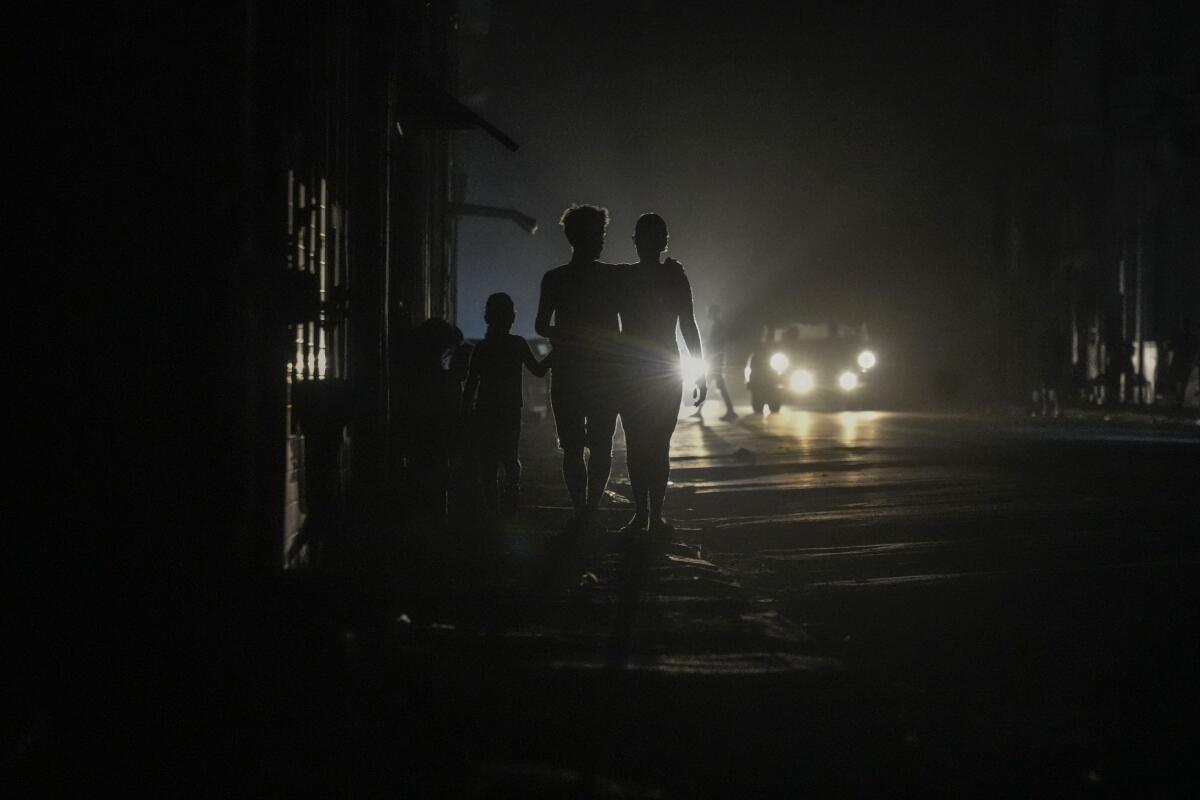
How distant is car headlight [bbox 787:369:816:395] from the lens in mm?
28680

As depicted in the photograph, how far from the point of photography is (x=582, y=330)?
5.97 metres

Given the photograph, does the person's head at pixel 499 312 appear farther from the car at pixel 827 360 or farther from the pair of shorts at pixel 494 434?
the car at pixel 827 360

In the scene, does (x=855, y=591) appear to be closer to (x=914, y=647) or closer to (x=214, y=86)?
(x=914, y=647)

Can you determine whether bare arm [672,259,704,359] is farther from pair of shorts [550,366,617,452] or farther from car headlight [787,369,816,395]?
car headlight [787,369,816,395]

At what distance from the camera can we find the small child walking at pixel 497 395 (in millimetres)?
6902

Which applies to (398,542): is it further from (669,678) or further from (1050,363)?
(1050,363)

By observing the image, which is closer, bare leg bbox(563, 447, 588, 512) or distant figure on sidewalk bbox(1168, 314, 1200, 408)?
bare leg bbox(563, 447, 588, 512)

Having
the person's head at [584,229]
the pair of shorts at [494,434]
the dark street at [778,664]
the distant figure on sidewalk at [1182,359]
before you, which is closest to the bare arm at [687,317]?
the person's head at [584,229]

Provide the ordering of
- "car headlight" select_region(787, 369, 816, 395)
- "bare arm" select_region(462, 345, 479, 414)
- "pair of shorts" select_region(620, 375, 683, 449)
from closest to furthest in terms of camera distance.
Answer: "pair of shorts" select_region(620, 375, 683, 449) → "bare arm" select_region(462, 345, 479, 414) → "car headlight" select_region(787, 369, 816, 395)

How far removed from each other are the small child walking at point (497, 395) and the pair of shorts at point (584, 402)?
33.2 inches

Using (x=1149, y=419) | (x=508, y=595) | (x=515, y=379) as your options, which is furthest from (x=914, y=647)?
(x=1149, y=419)

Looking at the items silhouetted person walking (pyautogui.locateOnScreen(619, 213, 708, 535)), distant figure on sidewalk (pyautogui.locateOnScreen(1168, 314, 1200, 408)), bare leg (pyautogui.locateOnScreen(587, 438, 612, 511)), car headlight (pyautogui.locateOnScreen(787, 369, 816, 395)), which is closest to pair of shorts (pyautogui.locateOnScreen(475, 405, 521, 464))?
bare leg (pyautogui.locateOnScreen(587, 438, 612, 511))

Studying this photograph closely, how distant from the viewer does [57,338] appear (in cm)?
309

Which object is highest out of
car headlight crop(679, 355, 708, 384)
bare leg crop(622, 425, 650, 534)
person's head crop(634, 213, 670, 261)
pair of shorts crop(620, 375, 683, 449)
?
person's head crop(634, 213, 670, 261)
